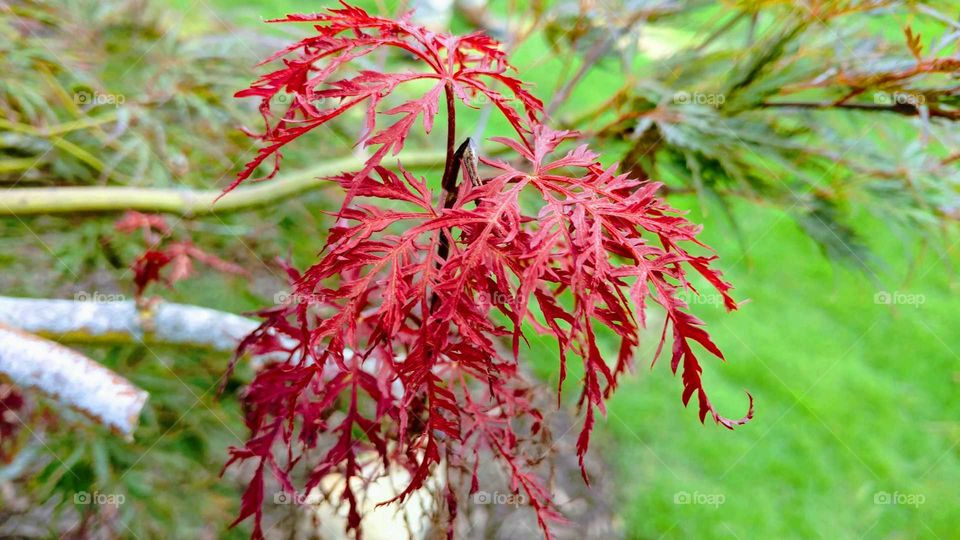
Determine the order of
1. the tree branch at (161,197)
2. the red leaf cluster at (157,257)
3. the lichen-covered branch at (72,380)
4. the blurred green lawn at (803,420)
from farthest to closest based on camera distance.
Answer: the blurred green lawn at (803,420) < the tree branch at (161,197) < the red leaf cluster at (157,257) < the lichen-covered branch at (72,380)

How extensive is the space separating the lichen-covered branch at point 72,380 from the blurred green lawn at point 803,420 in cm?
65

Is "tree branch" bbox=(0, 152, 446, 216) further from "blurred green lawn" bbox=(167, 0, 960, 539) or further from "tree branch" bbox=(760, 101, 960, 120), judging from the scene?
"tree branch" bbox=(760, 101, 960, 120)

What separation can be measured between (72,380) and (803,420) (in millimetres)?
1607

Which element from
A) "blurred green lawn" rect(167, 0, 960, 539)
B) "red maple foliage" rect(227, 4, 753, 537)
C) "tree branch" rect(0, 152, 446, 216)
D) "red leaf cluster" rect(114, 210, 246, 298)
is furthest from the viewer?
"blurred green lawn" rect(167, 0, 960, 539)

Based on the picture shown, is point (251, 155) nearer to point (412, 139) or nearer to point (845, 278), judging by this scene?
point (412, 139)

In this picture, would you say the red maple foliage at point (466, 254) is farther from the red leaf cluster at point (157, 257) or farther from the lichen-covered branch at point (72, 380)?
the red leaf cluster at point (157, 257)

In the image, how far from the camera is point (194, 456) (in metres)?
1.01

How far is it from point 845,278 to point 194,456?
1.89 metres

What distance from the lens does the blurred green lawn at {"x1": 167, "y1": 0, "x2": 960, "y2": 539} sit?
1.51 m

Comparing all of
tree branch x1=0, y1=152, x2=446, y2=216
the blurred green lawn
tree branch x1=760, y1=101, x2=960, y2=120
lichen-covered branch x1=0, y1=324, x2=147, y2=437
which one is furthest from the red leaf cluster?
tree branch x1=760, y1=101, x2=960, y2=120

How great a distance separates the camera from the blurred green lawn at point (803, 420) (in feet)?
4.97

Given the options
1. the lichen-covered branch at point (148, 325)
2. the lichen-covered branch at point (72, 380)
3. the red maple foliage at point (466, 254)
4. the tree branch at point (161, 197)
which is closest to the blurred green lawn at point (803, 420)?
the tree branch at point (161, 197)

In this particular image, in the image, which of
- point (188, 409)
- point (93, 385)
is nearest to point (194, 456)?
point (188, 409)

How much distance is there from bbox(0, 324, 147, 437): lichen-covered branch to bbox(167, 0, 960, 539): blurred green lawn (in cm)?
65
